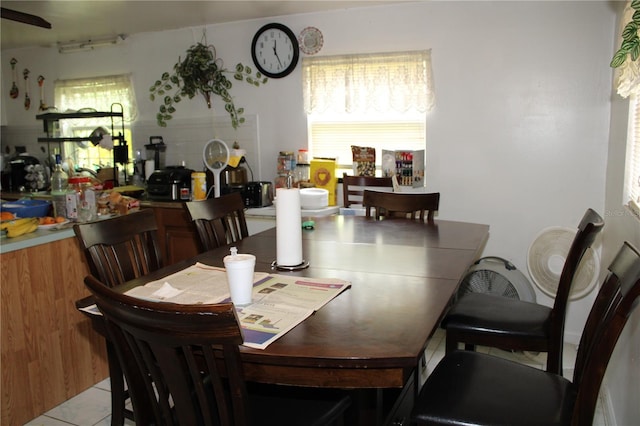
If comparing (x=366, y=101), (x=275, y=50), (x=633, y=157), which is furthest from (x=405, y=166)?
(x=633, y=157)

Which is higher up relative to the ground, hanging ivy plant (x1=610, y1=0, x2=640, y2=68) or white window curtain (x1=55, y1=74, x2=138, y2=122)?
white window curtain (x1=55, y1=74, x2=138, y2=122)

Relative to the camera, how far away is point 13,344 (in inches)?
90.7

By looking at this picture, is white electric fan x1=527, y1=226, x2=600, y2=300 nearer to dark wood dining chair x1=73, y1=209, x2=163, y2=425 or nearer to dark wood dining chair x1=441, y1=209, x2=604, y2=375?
dark wood dining chair x1=441, y1=209, x2=604, y2=375

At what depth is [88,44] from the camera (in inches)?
185

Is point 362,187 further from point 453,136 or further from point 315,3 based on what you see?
point 315,3

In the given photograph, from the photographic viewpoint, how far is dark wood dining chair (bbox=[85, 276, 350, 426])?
96 cm

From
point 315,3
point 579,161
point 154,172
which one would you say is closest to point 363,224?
point 579,161

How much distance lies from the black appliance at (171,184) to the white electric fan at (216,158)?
0.73 feet

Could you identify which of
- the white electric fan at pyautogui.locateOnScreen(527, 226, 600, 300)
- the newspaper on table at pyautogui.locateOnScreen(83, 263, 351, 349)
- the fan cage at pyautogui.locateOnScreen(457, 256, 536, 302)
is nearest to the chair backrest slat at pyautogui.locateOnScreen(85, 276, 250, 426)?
the newspaper on table at pyautogui.locateOnScreen(83, 263, 351, 349)

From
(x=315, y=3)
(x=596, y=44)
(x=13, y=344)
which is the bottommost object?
(x=13, y=344)

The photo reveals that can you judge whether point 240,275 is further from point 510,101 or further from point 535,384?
point 510,101

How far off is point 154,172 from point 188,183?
0.33 m

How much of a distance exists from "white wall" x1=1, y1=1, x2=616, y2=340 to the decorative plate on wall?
5 centimetres

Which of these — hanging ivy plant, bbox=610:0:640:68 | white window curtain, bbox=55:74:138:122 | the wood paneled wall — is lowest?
the wood paneled wall
